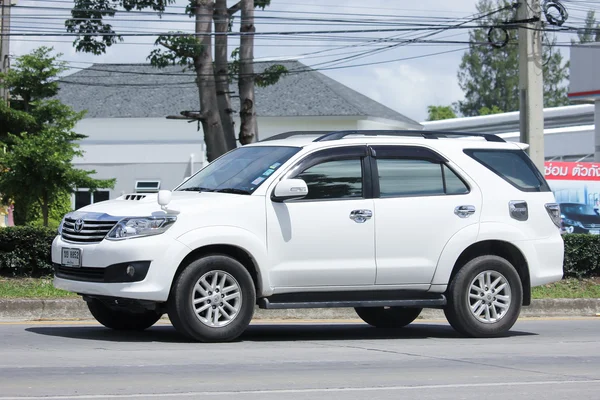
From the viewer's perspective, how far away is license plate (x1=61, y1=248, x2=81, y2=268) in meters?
9.65

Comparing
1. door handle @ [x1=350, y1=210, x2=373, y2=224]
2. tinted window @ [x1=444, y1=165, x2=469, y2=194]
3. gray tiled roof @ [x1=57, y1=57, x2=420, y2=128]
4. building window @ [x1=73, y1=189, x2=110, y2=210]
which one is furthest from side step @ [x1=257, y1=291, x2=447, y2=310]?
gray tiled roof @ [x1=57, y1=57, x2=420, y2=128]

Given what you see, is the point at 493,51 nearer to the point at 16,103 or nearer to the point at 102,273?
the point at 16,103

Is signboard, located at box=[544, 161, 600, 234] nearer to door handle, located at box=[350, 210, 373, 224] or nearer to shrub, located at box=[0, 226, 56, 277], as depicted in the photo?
shrub, located at box=[0, 226, 56, 277]

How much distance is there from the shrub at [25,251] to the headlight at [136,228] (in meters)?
6.12

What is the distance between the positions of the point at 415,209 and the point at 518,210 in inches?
47.5

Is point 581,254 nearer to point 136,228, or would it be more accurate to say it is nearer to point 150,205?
point 150,205

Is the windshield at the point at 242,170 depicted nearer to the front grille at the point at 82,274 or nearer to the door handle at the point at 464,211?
the front grille at the point at 82,274

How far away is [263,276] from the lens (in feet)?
32.3

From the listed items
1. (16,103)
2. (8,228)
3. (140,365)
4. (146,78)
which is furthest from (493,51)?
(140,365)

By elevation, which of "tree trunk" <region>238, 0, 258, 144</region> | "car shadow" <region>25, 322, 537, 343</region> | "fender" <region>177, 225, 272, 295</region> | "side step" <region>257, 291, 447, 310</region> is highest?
"tree trunk" <region>238, 0, 258, 144</region>

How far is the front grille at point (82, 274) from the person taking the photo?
952 centimetres

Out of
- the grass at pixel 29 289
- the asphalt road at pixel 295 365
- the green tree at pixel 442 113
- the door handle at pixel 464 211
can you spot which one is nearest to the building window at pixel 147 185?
the grass at pixel 29 289

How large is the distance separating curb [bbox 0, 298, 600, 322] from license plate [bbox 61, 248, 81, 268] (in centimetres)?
281

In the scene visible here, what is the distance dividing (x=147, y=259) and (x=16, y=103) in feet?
74.3
